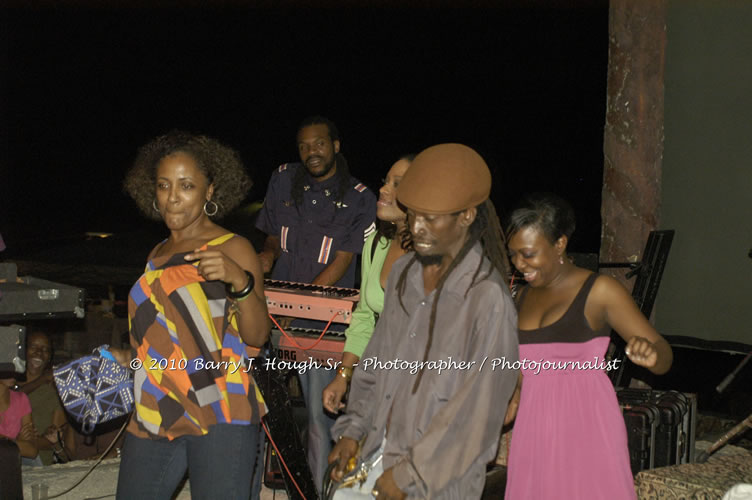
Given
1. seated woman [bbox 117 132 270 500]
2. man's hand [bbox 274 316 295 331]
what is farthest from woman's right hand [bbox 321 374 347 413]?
man's hand [bbox 274 316 295 331]

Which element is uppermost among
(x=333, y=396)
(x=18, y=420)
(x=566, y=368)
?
(x=566, y=368)

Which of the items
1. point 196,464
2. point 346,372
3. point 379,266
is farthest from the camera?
point 379,266

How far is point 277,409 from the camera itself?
12.8 feet

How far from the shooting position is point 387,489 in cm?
249

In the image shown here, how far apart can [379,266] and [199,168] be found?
1062mm

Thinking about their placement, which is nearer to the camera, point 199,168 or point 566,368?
point 199,168

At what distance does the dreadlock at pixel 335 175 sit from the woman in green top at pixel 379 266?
4.67ft

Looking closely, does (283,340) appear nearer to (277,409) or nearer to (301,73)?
(277,409)

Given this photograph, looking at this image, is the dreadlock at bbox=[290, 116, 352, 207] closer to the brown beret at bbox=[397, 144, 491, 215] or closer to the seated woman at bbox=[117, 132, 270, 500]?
the seated woman at bbox=[117, 132, 270, 500]

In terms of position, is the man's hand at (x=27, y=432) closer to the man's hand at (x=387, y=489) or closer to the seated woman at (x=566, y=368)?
the seated woman at (x=566, y=368)

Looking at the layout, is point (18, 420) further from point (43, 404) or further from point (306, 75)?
point (306, 75)

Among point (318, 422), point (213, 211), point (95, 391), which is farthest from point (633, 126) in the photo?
point (95, 391)

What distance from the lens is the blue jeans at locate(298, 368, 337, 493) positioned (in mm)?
4699

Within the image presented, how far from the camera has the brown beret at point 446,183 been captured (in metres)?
2.62
